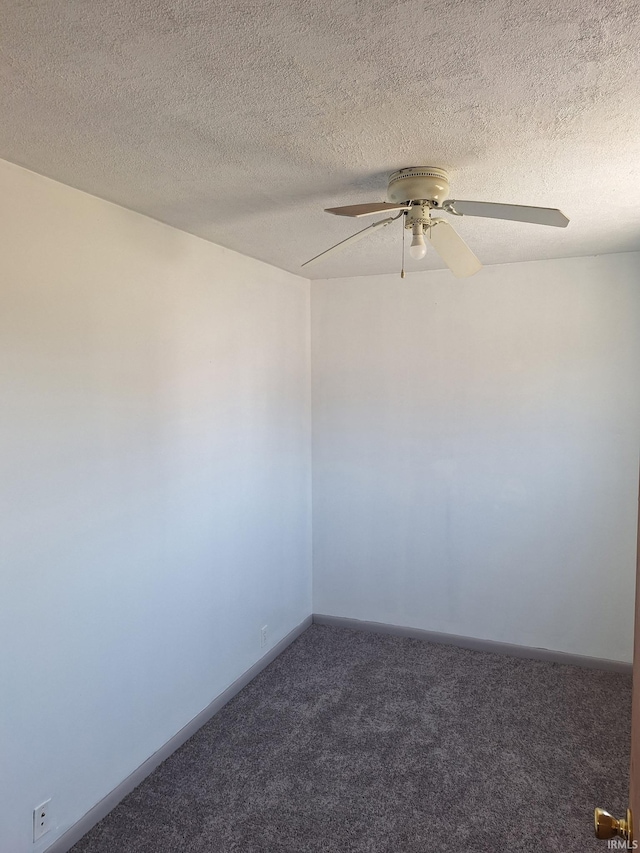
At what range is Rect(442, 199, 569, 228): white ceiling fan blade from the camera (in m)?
1.68

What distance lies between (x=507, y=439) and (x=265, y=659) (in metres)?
2.05

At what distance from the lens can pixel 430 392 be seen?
3768mm

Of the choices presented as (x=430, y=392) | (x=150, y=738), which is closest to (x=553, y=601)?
(x=430, y=392)

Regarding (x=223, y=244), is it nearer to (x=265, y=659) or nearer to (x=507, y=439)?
(x=507, y=439)

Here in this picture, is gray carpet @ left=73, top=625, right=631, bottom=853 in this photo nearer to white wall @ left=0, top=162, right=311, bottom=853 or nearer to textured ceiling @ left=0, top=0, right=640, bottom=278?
white wall @ left=0, top=162, right=311, bottom=853

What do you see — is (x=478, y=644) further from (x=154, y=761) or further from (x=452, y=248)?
(x=452, y=248)

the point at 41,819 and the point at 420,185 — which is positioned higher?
the point at 420,185

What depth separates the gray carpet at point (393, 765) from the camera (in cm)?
217

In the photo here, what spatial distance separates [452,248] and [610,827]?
1762 mm

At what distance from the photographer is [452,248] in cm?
210

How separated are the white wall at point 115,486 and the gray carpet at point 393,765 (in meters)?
0.25

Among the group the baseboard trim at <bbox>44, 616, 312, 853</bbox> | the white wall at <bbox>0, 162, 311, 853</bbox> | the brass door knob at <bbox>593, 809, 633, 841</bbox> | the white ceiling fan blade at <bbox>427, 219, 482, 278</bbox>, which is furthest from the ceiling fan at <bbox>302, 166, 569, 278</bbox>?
the baseboard trim at <bbox>44, 616, 312, 853</bbox>

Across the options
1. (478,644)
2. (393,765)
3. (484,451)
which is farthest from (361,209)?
(478,644)

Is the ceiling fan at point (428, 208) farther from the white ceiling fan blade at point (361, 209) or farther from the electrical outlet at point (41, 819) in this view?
the electrical outlet at point (41, 819)
